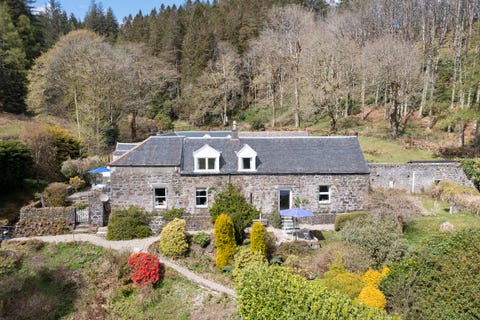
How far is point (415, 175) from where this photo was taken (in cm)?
2897

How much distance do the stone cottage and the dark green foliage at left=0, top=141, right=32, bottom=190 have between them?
8.13 m

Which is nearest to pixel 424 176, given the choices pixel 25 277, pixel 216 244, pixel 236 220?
pixel 236 220

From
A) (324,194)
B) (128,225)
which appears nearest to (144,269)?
(128,225)

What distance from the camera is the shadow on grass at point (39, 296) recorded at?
52.1 feet

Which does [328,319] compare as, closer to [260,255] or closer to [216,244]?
[260,255]

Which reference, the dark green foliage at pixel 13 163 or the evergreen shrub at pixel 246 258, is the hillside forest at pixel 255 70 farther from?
the evergreen shrub at pixel 246 258

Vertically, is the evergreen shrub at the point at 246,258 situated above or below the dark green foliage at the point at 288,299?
below

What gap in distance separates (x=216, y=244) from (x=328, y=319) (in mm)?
9019

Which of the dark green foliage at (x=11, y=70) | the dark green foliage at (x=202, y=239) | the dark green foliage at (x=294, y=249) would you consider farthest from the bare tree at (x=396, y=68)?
the dark green foliage at (x=11, y=70)

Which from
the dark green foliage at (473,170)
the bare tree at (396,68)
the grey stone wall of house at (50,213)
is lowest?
the grey stone wall of house at (50,213)

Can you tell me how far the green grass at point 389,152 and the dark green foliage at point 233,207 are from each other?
16667 mm

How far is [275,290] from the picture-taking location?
11.9 m

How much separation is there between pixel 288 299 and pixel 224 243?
7.30 metres

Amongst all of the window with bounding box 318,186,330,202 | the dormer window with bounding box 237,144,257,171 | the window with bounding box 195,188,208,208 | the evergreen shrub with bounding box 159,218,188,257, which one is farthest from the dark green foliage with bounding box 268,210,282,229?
the evergreen shrub with bounding box 159,218,188,257
